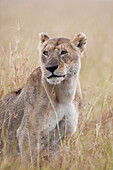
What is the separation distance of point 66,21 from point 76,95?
13295 millimetres

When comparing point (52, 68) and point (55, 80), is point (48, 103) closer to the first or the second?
point (55, 80)

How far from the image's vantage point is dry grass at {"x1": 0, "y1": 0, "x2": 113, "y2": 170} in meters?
3.93

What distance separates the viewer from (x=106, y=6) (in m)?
22.6

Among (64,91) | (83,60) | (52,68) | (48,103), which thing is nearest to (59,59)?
(52,68)

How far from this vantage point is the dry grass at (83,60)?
12.9ft

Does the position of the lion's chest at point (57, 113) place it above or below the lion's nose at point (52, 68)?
below

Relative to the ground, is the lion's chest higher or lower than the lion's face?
lower

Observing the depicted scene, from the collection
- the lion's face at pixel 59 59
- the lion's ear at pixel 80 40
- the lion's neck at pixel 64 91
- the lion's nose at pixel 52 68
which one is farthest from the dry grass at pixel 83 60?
the lion's nose at pixel 52 68

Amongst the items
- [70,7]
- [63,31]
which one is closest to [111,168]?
[63,31]

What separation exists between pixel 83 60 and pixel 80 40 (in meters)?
4.85

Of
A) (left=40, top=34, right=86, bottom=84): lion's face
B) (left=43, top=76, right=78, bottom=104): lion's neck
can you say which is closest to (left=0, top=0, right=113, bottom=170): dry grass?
(left=43, top=76, right=78, bottom=104): lion's neck

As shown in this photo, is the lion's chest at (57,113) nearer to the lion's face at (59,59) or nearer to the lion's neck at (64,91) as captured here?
the lion's neck at (64,91)

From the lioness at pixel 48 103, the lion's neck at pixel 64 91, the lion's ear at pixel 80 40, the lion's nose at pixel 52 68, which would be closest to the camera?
the lion's nose at pixel 52 68

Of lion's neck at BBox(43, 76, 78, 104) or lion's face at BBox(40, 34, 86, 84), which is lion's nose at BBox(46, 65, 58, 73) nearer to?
lion's face at BBox(40, 34, 86, 84)
